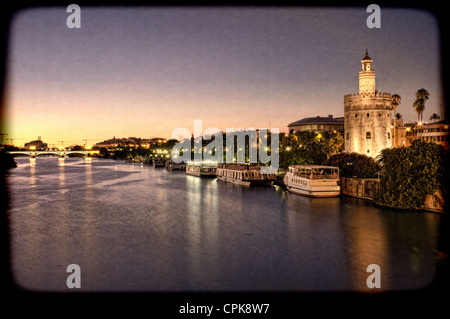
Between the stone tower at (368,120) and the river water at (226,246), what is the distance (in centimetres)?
2578

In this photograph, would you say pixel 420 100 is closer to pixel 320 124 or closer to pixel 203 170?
pixel 203 170

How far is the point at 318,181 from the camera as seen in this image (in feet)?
113

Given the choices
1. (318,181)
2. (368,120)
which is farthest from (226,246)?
(368,120)

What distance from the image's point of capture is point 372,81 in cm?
5838

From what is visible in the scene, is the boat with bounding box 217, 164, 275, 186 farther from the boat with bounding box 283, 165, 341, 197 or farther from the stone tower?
the stone tower

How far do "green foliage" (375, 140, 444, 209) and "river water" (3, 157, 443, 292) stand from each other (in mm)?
1193

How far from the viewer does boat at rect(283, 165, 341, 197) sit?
112ft

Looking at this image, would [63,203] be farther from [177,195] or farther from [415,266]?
[415,266]

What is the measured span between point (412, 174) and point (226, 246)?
15.4 m

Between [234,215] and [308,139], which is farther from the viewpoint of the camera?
[308,139]

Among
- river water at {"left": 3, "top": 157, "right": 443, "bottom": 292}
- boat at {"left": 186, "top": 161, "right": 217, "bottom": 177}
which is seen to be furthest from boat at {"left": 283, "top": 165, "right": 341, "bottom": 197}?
boat at {"left": 186, "top": 161, "right": 217, "bottom": 177}

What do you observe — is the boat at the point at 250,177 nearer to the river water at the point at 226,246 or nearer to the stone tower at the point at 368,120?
the river water at the point at 226,246
